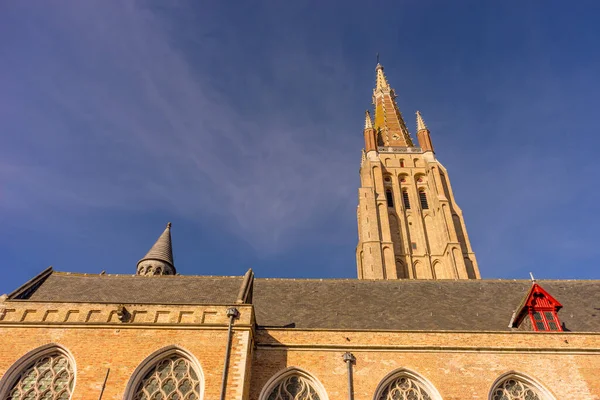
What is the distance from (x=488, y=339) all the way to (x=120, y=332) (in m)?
13.2

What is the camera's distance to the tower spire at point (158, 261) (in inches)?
1276

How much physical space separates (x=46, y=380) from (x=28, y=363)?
0.95 meters

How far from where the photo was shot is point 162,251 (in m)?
33.7

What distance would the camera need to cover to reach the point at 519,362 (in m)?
15.4

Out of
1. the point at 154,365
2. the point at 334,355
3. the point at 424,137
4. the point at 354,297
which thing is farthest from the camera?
the point at 424,137

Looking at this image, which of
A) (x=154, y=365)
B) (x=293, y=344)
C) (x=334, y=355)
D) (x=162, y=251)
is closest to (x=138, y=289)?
(x=154, y=365)

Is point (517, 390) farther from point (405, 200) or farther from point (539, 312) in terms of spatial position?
point (405, 200)

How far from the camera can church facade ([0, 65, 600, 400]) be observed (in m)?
14.0

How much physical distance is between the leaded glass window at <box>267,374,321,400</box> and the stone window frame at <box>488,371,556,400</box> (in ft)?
19.8

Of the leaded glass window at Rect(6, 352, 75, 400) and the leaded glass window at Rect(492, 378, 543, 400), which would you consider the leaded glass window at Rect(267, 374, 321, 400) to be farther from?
the leaded glass window at Rect(6, 352, 75, 400)

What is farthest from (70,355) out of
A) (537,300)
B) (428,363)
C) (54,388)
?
(537,300)

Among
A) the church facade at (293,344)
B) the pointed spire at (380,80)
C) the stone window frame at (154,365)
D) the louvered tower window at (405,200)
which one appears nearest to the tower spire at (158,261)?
the church facade at (293,344)

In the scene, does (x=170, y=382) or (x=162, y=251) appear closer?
(x=170, y=382)

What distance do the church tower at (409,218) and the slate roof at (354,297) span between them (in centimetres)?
1769
